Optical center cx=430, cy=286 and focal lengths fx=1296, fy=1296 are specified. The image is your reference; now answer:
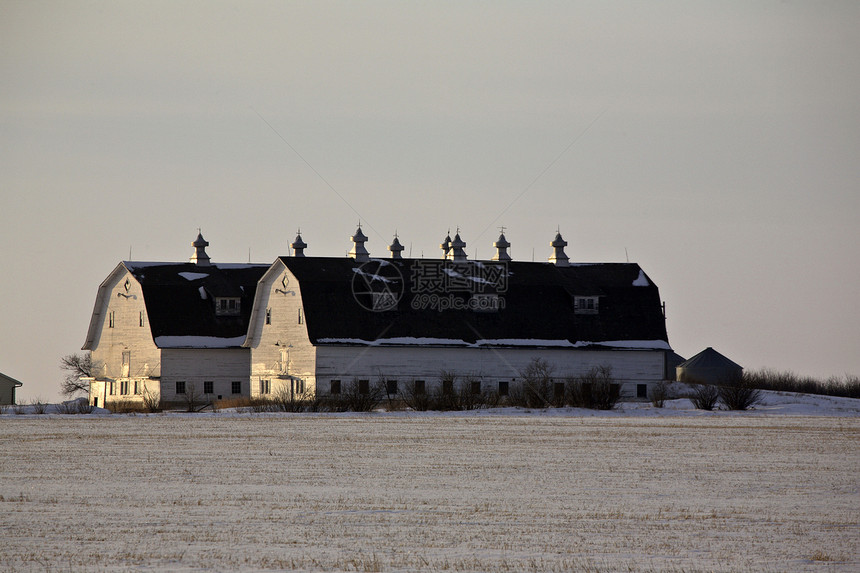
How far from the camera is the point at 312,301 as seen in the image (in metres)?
57.9

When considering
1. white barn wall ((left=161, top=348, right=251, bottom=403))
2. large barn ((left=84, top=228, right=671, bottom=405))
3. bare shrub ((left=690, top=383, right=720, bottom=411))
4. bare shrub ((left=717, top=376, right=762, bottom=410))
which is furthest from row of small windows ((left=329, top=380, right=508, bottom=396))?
bare shrub ((left=717, top=376, right=762, bottom=410))

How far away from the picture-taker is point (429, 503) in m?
19.0

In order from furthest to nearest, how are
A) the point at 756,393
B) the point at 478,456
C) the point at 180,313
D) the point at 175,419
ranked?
the point at 180,313, the point at 756,393, the point at 175,419, the point at 478,456

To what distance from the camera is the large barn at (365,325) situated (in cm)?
5784

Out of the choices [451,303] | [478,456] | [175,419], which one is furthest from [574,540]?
[451,303]

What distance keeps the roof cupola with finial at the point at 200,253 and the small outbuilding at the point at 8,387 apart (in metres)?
19.7

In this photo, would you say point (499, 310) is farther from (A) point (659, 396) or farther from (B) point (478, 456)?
(B) point (478, 456)

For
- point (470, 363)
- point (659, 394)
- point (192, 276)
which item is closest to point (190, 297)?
point (192, 276)

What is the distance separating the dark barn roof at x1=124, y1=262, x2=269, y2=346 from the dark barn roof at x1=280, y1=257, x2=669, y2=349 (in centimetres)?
508

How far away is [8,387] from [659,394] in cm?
4285

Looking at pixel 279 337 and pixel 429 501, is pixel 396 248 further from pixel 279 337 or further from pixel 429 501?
pixel 429 501

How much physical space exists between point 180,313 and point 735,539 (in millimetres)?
48401

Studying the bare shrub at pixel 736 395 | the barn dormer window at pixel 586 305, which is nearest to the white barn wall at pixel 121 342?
the barn dormer window at pixel 586 305

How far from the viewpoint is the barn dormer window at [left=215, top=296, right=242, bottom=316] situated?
6297 cm
